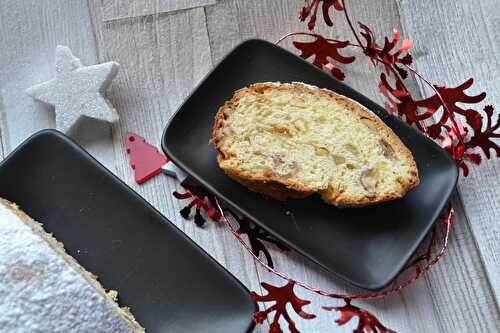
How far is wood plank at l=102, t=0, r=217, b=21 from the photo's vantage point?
2.36 m

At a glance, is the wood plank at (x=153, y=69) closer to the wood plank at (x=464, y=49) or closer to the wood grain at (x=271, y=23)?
the wood grain at (x=271, y=23)

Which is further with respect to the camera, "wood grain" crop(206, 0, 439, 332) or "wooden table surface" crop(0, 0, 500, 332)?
"wood grain" crop(206, 0, 439, 332)

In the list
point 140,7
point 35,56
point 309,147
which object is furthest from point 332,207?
point 35,56

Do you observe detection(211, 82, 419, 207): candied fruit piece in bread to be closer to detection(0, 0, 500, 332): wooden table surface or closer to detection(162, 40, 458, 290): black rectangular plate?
Result: detection(162, 40, 458, 290): black rectangular plate

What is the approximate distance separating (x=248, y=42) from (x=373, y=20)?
0.48 metres

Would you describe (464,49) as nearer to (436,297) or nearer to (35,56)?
(436,297)

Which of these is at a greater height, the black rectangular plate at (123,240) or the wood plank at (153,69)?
the wood plank at (153,69)

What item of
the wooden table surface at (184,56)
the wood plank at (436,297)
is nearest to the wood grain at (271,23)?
the wooden table surface at (184,56)

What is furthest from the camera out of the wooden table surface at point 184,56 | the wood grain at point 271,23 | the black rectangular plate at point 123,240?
the wood grain at point 271,23

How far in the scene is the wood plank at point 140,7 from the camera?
2363 millimetres

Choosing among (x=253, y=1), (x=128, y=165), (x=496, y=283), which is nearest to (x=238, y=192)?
(x=128, y=165)

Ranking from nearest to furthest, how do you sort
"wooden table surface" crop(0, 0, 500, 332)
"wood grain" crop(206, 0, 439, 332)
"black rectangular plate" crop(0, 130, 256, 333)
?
1. "black rectangular plate" crop(0, 130, 256, 333)
2. "wooden table surface" crop(0, 0, 500, 332)
3. "wood grain" crop(206, 0, 439, 332)

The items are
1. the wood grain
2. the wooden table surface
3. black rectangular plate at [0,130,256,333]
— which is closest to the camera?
black rectangular plate at [0,130,256,333]

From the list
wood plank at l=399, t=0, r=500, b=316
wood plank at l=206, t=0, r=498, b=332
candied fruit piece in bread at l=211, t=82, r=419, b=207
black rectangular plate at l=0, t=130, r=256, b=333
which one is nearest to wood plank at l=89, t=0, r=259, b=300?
black rectangular plate at l=0, t=130, r=256, b=333
